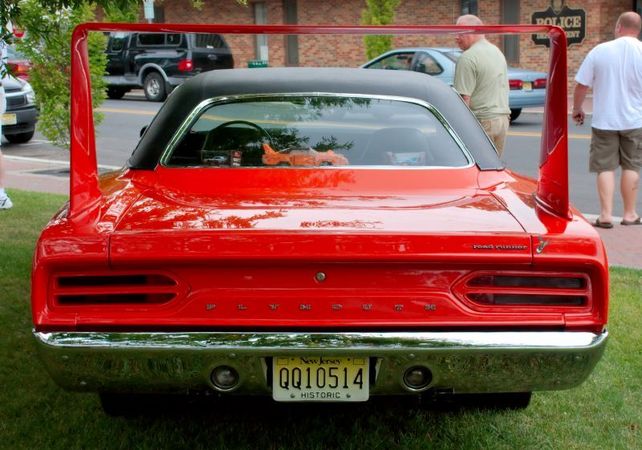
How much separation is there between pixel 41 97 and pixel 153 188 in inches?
349

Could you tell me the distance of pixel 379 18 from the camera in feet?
91.4

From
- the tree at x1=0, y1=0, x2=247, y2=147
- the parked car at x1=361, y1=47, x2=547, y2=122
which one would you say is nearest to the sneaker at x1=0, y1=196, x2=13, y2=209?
the tree at x1=0, y1=0, x2=247, y2=147

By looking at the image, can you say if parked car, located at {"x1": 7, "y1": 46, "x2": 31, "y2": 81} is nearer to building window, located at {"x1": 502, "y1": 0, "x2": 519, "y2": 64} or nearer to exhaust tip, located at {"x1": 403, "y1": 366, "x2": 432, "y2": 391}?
exhaust tip, located at {"x1": 403, "y1": 366, "x2": 432, "y2": 391}

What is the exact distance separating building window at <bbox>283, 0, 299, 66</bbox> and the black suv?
223 inches

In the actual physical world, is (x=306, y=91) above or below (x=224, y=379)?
above

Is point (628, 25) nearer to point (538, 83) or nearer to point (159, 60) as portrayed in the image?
point (538, 83)

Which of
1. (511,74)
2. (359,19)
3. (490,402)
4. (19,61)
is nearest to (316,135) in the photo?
(490,402)

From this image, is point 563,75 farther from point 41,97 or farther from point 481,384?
point 41,97

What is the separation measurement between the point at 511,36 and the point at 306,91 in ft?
80.0

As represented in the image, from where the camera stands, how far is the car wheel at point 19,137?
1722 cm

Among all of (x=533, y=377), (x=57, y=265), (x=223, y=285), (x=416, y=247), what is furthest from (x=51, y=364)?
(x=533, y=377)

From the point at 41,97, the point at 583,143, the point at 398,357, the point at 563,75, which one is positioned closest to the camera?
the point at 398,357

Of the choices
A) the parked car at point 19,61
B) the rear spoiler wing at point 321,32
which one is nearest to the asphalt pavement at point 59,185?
the parked car at point 19,61

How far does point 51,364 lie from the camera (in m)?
3.39
